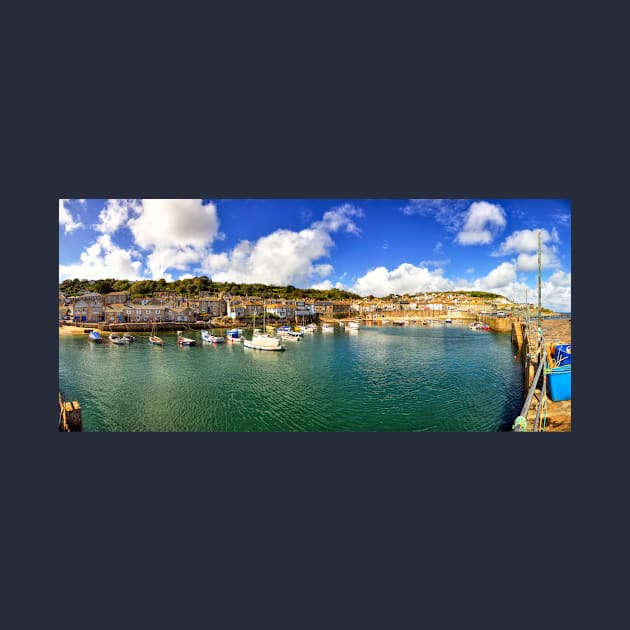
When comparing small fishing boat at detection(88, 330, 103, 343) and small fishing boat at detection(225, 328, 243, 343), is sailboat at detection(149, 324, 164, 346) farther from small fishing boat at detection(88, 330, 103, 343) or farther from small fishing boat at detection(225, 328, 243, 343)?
small fishing boat at detection(225, 328, 243, 343)

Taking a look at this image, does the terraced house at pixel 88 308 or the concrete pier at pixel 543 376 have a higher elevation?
the terraced house at pixel 88 308

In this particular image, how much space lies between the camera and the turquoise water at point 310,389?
367 centimetres

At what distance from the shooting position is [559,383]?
352 centimetres

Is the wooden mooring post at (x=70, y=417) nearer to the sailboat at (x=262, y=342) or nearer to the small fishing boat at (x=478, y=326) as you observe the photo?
the sailboat at (x=262, y=342)

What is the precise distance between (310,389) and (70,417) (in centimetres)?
339

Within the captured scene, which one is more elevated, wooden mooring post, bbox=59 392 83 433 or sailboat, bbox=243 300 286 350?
sailboat, bbox=243 300 286 350

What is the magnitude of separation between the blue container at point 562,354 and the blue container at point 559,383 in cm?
8

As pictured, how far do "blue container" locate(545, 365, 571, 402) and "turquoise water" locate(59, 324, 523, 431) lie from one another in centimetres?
44

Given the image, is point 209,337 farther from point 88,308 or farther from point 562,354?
point 562,354

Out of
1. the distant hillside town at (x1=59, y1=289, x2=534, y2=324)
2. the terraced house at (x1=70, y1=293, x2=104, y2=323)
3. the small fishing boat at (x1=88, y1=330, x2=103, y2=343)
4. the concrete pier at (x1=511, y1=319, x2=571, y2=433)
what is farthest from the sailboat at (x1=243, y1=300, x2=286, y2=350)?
the concrete pier at (x1=511, y1=319, x2=571, y2=433)

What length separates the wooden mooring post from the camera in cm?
349

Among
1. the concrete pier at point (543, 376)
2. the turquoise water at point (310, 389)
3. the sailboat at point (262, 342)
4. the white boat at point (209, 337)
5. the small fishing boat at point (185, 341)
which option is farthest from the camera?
the sailboat at point (262, 342)

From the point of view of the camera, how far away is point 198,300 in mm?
5238

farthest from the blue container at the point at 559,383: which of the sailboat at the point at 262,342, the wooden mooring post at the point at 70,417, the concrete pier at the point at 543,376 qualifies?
the wooden mooring post at the point at 70,417
